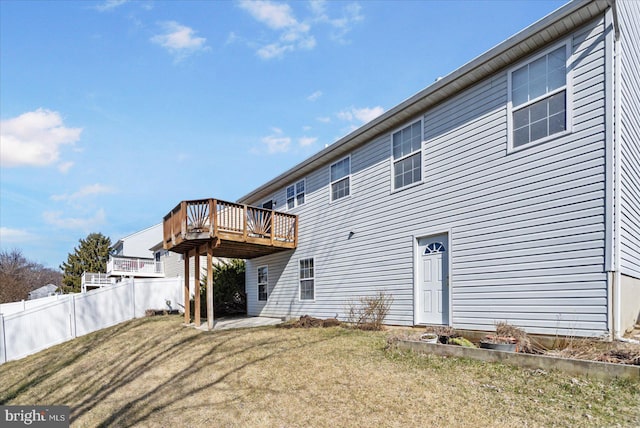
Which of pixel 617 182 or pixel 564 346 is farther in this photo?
pixel 564 346

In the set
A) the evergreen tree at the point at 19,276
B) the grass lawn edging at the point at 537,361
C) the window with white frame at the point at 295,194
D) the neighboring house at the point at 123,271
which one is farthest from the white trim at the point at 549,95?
the evergreen tree at the point at 19,276

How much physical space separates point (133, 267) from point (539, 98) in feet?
101

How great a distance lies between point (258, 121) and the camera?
17.3m

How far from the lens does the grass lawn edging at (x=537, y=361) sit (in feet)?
14.1

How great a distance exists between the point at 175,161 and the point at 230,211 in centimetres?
1709

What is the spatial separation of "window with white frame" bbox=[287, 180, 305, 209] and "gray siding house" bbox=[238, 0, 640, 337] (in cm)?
367

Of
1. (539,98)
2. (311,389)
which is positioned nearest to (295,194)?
(539,98)

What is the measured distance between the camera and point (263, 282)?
52.4 ft

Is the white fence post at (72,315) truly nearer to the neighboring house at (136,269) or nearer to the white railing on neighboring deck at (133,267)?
the neighboring house at (136,269)

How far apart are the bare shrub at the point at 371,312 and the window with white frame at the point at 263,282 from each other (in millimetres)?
5972

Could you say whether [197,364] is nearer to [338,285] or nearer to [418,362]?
[418,362]

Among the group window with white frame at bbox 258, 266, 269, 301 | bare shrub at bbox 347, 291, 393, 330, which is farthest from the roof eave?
window with white frame at bbox 258, 266, 269, 301

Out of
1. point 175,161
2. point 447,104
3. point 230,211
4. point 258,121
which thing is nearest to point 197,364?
point 230,211

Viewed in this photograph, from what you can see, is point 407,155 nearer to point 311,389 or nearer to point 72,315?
point 311,389
